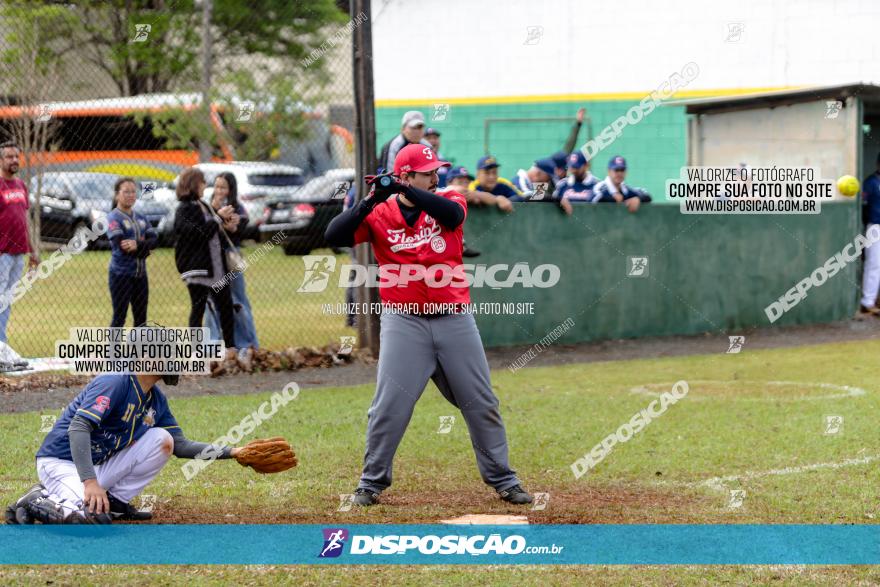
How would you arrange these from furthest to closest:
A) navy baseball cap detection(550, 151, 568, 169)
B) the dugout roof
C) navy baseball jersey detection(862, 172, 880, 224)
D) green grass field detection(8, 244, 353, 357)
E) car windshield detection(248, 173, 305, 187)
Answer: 1. car windshield detection(248, 173, 305, 187)
2. navy baseball cap detection(550, 151, 568, 169)
3. navy baseball jersey detection(862, 172, 880, 224)
4. the dugout roof
5. green grass field detection(8, 244, 353, 357)

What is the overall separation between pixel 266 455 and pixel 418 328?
1.12 m

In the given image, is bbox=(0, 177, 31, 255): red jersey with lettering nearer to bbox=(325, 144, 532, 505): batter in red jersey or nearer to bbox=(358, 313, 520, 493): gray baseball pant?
bbox=(325, 144, 532, 505): batter in red jersey

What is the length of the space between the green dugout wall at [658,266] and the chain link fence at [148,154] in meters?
2.03

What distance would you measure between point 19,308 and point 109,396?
9.34 meters

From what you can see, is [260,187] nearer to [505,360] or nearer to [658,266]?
[658,266]

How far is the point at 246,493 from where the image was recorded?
7426 millimetres

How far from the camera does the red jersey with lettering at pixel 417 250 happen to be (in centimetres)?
713

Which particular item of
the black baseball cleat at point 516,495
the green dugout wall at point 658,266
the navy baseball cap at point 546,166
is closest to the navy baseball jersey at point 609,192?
the green dugout wall at point 658,266

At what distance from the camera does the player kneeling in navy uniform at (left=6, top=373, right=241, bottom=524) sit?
6.37 m

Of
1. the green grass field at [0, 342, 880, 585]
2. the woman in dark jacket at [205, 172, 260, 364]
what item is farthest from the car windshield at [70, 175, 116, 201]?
the green grass field at [0, 342, 880, 585]

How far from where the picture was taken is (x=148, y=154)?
14.6 metres

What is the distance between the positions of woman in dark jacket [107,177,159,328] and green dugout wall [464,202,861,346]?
347 cm

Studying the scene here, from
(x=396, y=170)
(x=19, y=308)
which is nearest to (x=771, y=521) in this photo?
(x=396, y=170)

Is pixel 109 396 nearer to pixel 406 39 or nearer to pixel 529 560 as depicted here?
pixel 529 560
